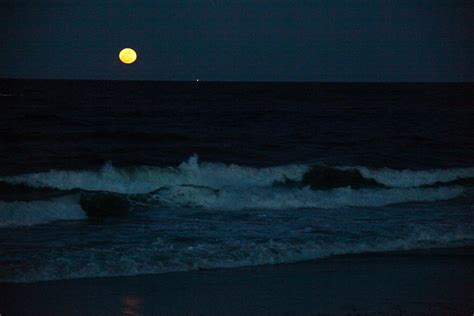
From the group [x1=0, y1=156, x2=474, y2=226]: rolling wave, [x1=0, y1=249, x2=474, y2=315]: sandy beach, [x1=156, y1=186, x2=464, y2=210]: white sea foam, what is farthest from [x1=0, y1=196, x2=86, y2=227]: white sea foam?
[x1=0, y1=249, x2=474, y2=315]: sandy beach

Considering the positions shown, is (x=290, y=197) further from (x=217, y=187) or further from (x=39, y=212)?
(x=39, y=212)

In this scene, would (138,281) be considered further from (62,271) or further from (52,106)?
(52,106)

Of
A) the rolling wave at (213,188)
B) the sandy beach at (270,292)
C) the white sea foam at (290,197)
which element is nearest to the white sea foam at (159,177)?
the rolling wave at (213,188)

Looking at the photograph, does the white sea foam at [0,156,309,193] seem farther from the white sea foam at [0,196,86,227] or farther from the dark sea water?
the white sea foam at [0,196,86,227]

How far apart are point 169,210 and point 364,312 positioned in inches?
261

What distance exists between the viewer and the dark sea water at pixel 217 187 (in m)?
8.55

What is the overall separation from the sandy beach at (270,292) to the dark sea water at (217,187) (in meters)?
0.49

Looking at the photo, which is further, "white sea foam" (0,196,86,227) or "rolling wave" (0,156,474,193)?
"rolling wave" (0,156,474,193)

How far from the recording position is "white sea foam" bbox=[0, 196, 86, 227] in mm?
10654

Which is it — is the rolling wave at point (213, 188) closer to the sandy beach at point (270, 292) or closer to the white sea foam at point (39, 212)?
the white sea foam at point (39, 212)

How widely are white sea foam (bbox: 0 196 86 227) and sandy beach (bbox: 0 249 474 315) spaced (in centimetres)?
396

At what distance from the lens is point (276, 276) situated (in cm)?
738

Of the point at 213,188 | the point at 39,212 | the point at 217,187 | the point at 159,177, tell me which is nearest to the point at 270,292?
the point at 39,212

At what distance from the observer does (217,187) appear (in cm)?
1516
